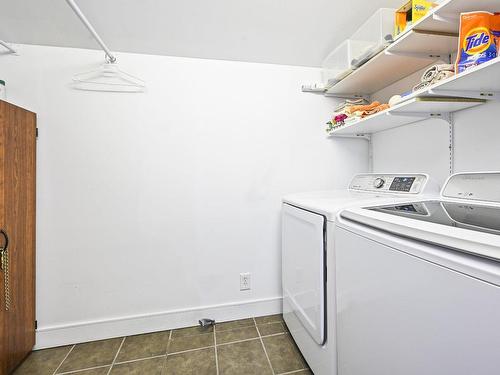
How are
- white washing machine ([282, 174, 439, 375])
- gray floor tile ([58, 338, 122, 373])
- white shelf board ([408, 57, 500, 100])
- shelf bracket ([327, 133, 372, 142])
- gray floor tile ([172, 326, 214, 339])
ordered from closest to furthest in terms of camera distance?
white shelf board ([408, 57, 500, 100]) < white washing machine ([282, 174, 439, 375]) < gray floor tile ([58, 338, 122, 373]) < gray floor tile ([172, 326, 214, 339]) < shelf bracket ([327, 133, 372, 142])

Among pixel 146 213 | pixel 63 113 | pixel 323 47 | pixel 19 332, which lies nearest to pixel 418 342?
pixel 146 213

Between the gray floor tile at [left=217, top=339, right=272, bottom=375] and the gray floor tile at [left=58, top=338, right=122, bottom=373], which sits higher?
the gray floor tile at [left=217, top=339, right=272, bottom=375]

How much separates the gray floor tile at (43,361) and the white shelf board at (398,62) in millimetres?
2684

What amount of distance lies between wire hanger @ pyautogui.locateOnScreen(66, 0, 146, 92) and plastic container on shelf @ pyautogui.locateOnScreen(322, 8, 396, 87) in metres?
1.42

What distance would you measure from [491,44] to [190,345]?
85.5 inches

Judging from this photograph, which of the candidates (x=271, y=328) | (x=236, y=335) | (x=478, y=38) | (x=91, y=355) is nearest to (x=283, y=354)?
(x=271, y=328)

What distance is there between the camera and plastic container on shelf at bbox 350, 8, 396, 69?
1235mm

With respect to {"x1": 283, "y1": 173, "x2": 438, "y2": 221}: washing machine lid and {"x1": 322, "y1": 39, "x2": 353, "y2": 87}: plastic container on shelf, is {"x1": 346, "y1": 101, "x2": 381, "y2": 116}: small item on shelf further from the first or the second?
{"x1": 283, "y1": 173, "x2": 438, "y2": 221}: washing machine lid

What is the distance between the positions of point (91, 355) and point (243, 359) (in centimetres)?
99

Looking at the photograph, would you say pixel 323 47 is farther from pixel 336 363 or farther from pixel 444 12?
pixel 336 363

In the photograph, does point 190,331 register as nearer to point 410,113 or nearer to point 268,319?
point 268,319

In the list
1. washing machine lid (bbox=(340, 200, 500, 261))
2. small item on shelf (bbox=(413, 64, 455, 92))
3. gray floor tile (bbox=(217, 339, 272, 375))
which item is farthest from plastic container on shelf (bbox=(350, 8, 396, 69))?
gray floor tile (bbox=(217, 339, 272, 375))

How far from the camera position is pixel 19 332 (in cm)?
133

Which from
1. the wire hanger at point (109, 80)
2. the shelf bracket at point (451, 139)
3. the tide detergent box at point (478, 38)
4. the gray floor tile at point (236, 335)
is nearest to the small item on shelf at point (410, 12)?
the tide detergent box at point (478, 38)
